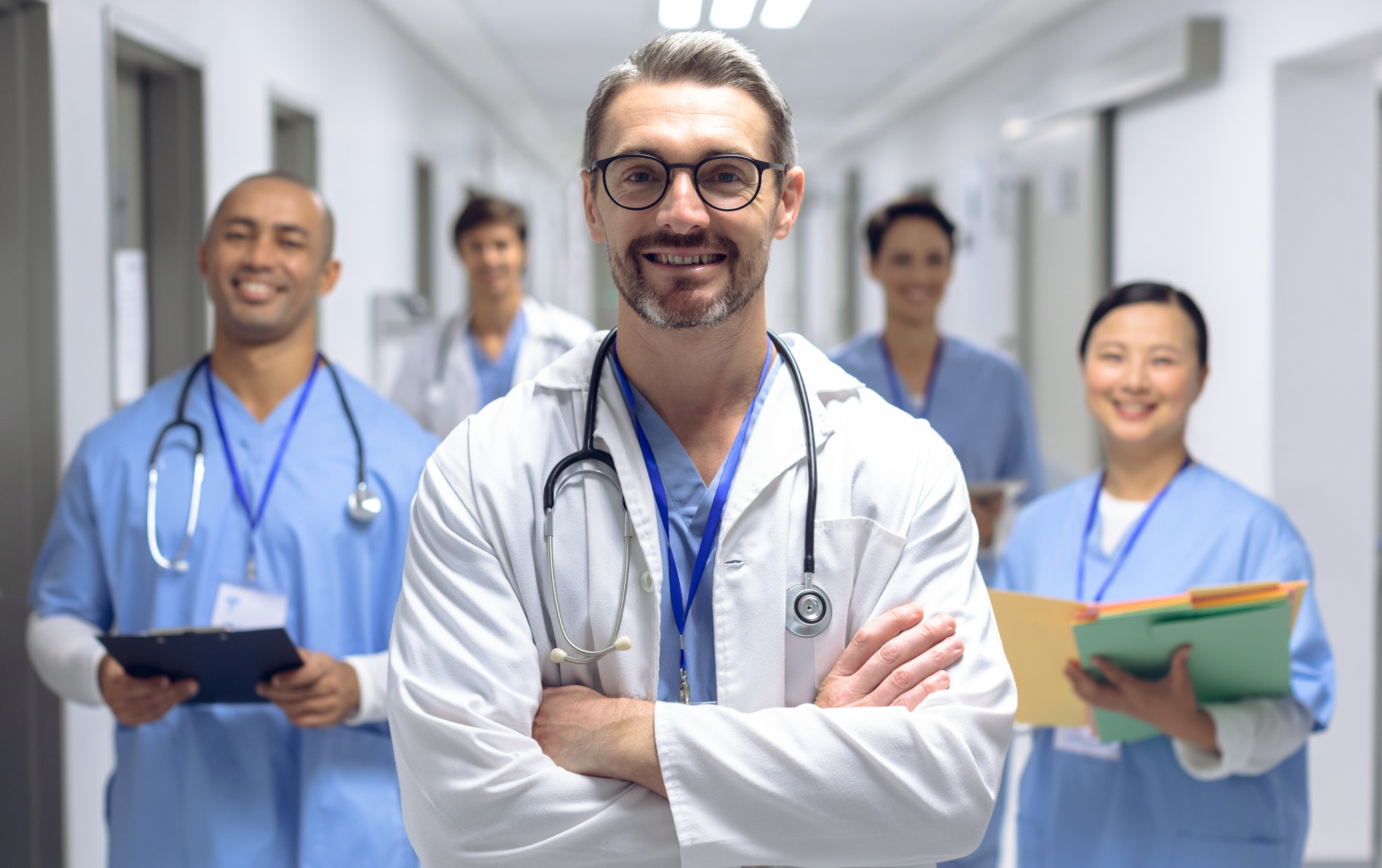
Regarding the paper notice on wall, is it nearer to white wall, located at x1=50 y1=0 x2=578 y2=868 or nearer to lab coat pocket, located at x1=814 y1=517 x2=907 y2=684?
white wall, located at x1=50 y1=0 x2=578 y2=868

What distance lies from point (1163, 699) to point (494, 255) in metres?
2.42

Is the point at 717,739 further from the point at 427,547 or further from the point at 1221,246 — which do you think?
the point at 1221,246

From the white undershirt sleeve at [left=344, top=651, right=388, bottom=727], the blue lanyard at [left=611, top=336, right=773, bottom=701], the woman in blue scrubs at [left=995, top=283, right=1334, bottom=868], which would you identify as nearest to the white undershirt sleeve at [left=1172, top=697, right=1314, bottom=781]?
the woman in blue scrubs at [left=995, top=283, right=1334, bottom=868]

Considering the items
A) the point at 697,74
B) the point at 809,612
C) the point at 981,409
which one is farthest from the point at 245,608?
the point at 981,409

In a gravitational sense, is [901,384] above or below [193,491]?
above

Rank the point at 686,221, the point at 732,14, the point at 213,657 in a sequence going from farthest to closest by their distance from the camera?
the point at 732,14 < the point at 213,657 < the point at 686,221

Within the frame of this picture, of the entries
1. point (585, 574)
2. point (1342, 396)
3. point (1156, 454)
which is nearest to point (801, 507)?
point (585, 574)

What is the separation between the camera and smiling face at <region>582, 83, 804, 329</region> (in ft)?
3.81

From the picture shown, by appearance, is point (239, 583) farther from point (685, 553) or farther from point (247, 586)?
point (685, 553)

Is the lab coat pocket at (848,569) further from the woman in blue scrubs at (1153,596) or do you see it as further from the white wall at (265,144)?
the white wall at (265,144)

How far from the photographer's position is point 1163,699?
1748 mm

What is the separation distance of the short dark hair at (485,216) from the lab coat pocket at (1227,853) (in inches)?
99.2

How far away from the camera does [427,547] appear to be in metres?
1.22

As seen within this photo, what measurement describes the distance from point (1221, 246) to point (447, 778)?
10.6ft
